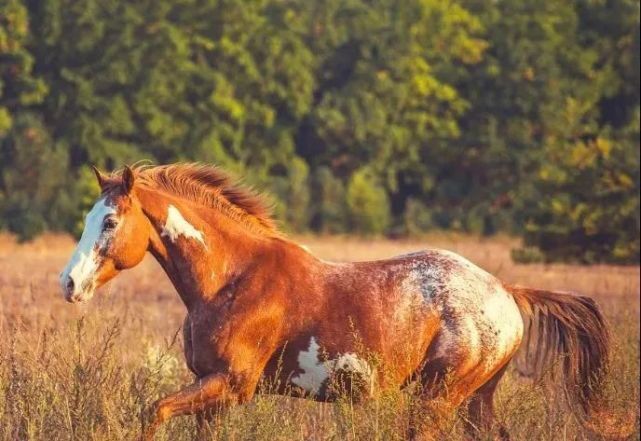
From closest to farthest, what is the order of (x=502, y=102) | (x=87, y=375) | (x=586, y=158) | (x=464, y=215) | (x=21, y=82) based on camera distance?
1. (x=87, y=375)
2. (x=586, y=158)
3. (x=21, y=82)
4. (x=464, y=215)
5. (x=502, y=102)

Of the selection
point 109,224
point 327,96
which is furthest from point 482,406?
point 327,96

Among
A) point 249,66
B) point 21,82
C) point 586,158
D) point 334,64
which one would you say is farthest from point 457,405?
point 334,64

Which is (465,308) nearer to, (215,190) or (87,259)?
(215,190)

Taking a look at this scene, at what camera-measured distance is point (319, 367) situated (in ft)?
25.6

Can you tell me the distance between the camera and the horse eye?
7.61 metres

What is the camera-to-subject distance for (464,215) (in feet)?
164

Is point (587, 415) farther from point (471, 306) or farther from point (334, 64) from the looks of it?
point (334, 64)

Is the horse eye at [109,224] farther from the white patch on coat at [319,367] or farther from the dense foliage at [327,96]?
→ the dense foliage at [327,96]

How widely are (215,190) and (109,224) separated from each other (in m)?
0.88

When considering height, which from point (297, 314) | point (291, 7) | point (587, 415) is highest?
point (291, 7)

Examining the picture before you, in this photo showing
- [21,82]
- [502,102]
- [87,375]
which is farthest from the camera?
[502,102]

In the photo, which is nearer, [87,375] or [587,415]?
[87,375]

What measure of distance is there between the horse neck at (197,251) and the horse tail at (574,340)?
72.0 inches

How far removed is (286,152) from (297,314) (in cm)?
4537
